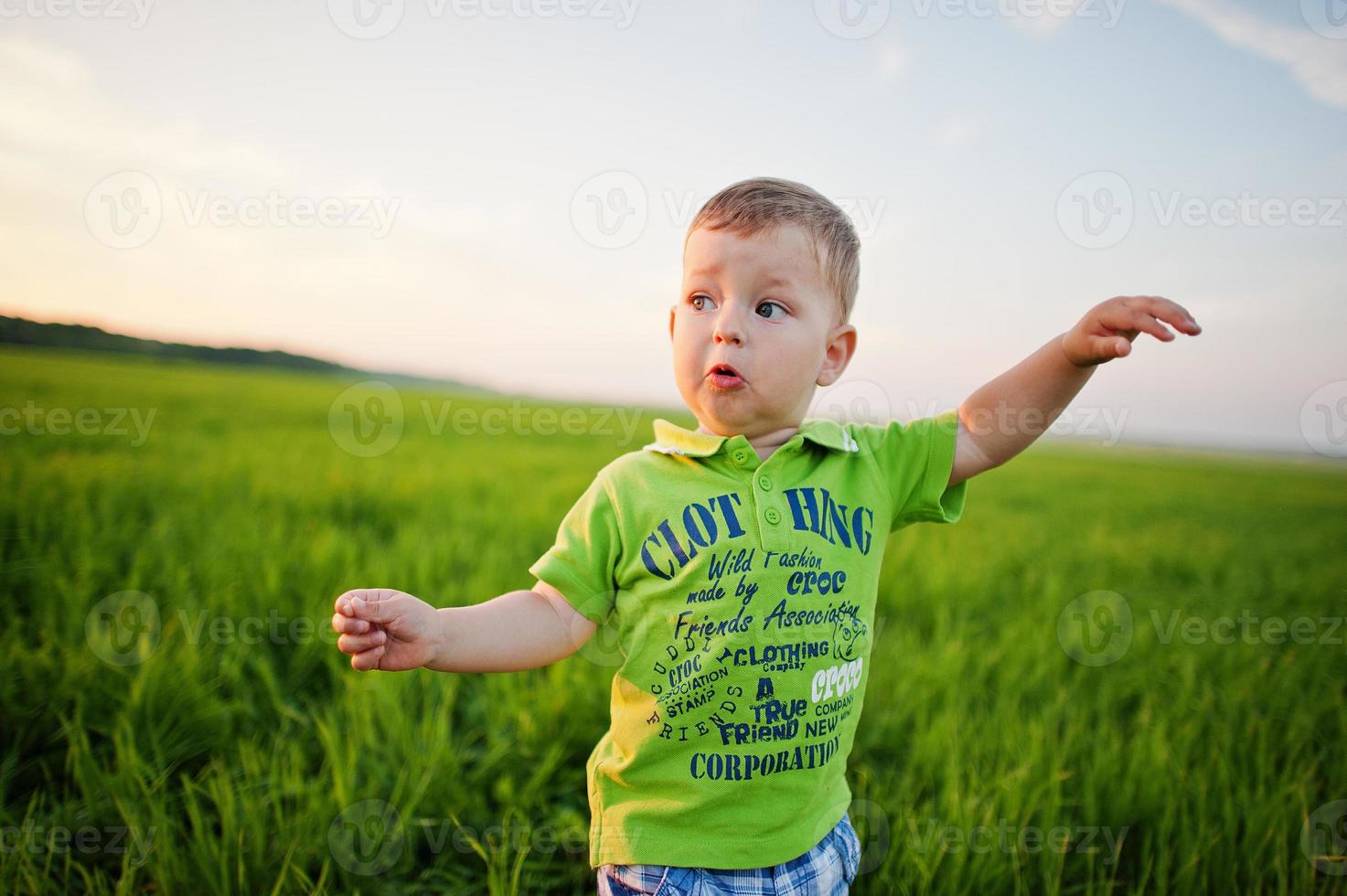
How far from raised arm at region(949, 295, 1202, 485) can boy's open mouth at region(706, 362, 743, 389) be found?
571 millimetres

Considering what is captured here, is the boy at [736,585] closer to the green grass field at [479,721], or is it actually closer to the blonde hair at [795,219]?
the blonde hair at [795,219]

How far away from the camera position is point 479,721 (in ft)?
8.03

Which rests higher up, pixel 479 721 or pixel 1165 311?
pixel 1165 311

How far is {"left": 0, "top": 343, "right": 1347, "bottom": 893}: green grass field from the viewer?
5.86 ft

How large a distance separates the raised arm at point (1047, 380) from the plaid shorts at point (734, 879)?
33.7 inches

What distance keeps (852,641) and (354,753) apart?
4.95 ft

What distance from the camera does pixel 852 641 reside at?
142cm

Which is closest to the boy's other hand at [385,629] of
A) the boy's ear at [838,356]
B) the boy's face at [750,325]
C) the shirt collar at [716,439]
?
the shirt collar at [716,439]

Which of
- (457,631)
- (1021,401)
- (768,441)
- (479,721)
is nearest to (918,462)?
(1021,401)

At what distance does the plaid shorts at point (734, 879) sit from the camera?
126 centimetres

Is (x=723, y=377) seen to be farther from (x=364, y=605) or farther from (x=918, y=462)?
(x=364, y=605)

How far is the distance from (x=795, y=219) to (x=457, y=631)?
1010 mm

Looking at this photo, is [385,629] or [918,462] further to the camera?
[918,462]

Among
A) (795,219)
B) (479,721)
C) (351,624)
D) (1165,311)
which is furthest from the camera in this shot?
(479,721)
